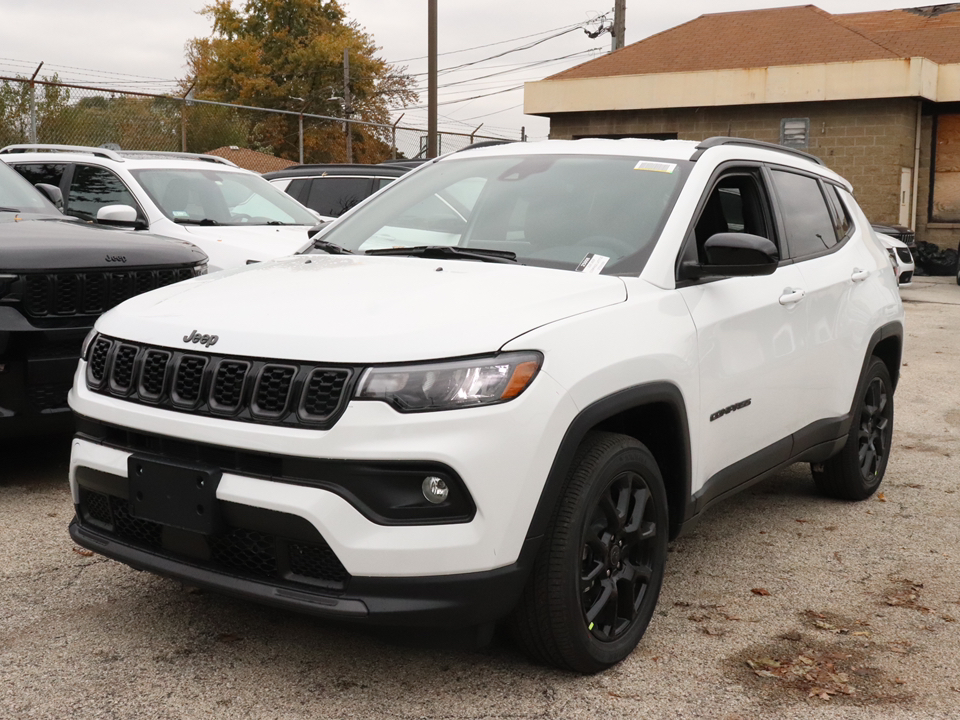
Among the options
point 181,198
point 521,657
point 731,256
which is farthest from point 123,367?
point 181,198

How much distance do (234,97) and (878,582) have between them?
5867 centimetres

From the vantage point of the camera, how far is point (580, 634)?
3178 millimetres

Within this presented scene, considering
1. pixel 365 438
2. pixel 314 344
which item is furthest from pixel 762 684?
pixel 314 344

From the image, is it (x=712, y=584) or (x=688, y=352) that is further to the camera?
(x=712, y=584)

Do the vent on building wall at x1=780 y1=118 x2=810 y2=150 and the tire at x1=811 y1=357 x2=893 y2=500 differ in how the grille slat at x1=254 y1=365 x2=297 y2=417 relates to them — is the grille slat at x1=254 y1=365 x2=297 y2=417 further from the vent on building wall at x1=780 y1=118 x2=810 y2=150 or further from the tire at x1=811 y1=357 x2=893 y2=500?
the vent on building wall at x1=780 y1=118 x2=810 y2=150

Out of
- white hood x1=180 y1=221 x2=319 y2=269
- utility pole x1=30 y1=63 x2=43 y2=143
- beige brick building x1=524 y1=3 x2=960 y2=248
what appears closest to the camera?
white hood x1=180 y1=221 x2=319 y2=269

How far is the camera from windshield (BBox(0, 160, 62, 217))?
6.14 metres

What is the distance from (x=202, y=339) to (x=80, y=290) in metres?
2.29

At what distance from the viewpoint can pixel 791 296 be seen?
14.4 ft

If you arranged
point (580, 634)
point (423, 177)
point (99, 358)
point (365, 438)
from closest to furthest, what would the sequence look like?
1. point (365, 438)
2. point (580, 634)
3. point (99, 358)
4. point (423, 177)

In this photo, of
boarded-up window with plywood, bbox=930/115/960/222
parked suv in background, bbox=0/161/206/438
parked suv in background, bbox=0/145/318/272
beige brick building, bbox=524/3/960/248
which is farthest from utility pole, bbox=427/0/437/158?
parked suv in background, bbox=0/161/206/438

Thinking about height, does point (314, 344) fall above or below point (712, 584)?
above

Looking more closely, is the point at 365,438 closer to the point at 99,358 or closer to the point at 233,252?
the point at 99,358

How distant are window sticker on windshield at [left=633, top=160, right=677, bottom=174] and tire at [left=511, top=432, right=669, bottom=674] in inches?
48.7
